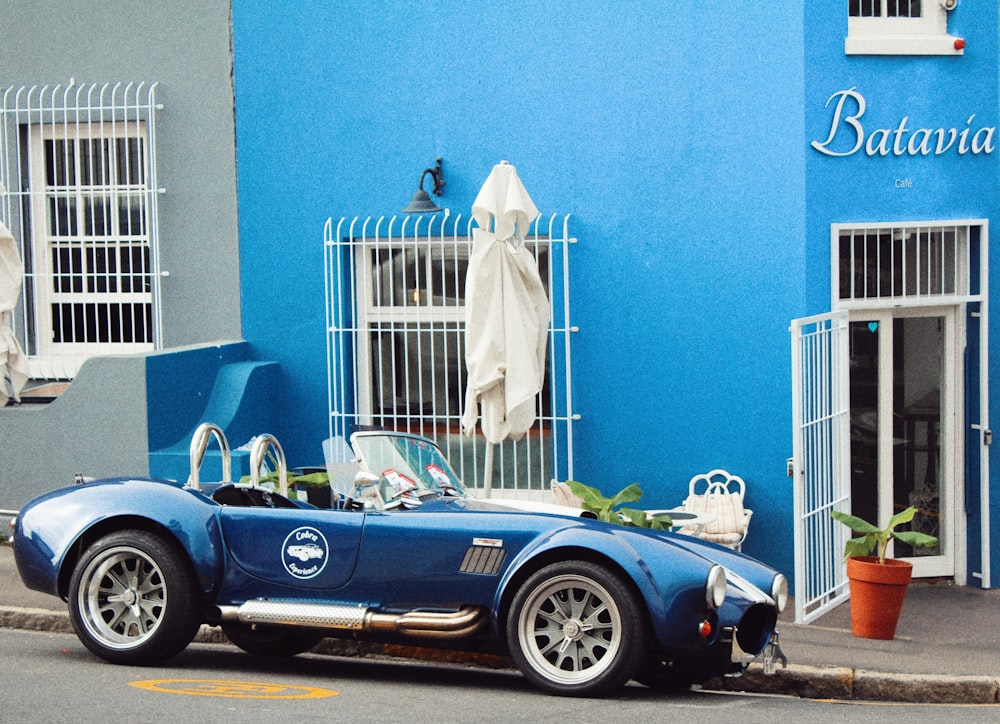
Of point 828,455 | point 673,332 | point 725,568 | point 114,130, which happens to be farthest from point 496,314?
point 114,130

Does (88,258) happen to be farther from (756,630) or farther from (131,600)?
(756,630)

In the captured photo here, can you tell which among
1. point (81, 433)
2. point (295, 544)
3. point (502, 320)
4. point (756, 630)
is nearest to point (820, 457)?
point (502, 320)

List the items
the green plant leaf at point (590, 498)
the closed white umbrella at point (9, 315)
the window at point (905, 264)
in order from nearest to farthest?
the green plant leaf at point (590, 498)
the window at point (905, 264)
the closed white umbrella at point (9, 315)

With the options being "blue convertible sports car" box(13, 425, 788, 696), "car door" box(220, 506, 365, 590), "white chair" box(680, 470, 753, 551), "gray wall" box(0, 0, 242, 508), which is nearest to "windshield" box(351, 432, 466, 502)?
"blue convertible sports car" box(13, 425, 788, 696)

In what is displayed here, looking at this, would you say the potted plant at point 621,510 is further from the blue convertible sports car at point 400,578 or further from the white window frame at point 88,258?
the white window frame at point 88,258

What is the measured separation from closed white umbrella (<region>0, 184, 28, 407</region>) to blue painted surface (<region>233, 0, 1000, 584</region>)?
97.5 inches

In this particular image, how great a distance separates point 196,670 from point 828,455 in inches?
191

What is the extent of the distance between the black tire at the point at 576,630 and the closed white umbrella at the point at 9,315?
5.99 metres

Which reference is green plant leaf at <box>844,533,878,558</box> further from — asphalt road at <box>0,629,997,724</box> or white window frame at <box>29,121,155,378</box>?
white window frame at <box>29,121,155,378</box>

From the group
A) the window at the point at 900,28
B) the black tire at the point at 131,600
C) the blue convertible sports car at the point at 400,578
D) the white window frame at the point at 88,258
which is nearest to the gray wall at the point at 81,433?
the white window frame at the point at 88,258

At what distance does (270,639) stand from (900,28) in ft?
22.1

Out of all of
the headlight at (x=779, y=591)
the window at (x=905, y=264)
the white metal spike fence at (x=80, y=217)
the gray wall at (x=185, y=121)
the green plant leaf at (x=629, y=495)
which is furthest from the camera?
the white metal spike fence at (x=80, y=217)

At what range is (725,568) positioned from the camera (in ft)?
22.3

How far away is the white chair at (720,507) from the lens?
31.9 ft
